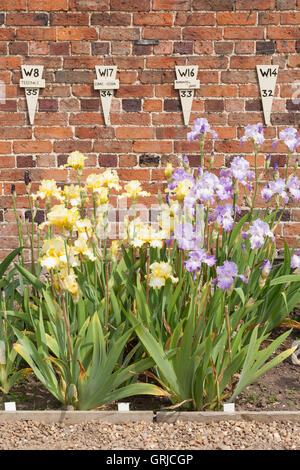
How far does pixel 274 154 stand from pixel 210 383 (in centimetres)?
194

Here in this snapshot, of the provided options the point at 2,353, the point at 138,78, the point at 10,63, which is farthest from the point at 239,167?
the point at 10,63

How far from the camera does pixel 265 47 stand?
3.43 m

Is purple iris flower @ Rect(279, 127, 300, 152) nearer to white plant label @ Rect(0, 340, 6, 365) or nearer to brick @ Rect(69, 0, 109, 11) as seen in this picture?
white plant label @ Rect(0, 340, 6, 365)

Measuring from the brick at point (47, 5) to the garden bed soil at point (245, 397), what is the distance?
230cm

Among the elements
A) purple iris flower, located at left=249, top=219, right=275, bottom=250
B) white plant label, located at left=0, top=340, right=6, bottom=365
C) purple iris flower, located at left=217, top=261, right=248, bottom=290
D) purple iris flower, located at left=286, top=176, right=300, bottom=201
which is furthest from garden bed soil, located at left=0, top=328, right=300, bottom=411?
Answer: purple iris flower, located at left=286, top=176, right=300, bottom=201

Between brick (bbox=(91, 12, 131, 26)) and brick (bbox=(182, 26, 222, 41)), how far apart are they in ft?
1.21

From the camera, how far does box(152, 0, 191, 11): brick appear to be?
341cm

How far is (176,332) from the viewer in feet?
6.67

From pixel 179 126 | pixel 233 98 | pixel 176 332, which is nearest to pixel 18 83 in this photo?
pixel 179 126

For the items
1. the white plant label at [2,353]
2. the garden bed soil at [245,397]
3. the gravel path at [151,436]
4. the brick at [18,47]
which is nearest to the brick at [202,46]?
the brick at [18,47]

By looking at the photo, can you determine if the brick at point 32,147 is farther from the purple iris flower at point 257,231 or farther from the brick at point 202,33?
the purple iris flower at point 257,231

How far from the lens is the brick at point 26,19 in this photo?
3.44 metres

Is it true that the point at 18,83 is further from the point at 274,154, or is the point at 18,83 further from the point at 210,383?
the point at 210,383

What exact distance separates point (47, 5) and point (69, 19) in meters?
0.16
